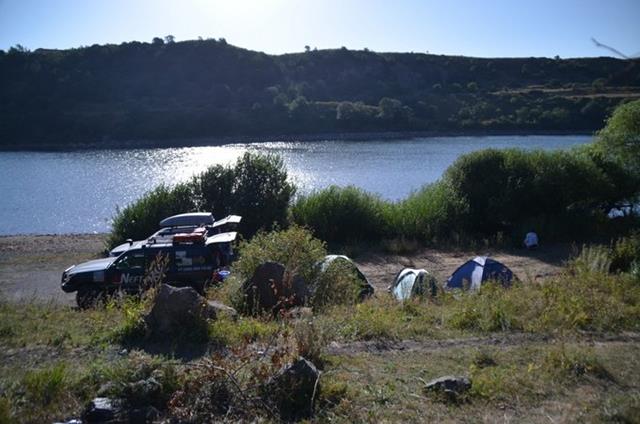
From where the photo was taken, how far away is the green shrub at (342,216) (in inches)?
953

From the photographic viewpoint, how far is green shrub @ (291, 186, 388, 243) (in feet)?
79.5

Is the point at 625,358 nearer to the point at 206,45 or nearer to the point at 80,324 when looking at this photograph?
the point at 80,324

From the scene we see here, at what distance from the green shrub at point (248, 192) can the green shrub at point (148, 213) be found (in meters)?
0.79

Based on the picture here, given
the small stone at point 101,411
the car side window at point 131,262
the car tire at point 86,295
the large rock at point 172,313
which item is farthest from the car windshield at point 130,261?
the small stone at point 101,411

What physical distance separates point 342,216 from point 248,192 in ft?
14.4

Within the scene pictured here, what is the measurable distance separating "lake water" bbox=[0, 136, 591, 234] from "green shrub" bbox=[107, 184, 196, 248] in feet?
9.56

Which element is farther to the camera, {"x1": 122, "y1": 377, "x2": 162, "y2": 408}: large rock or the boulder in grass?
{"x1": 122, "y1": 377, "x2": 162, "y2": 408}: large rock

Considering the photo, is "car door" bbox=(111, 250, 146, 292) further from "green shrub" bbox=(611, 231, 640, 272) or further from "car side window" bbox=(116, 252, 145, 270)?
"green shrub" bbox=(611, 231, 640, 272)

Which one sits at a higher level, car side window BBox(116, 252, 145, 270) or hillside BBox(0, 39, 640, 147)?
hillside BBox(0, 39, 640, 147)

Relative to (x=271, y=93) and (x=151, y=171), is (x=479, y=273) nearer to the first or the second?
(x=151, y=171)

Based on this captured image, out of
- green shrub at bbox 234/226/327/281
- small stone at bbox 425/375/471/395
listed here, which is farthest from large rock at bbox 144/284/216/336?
green shrub at bbox 234/226/327/281

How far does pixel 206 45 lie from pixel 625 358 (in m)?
111

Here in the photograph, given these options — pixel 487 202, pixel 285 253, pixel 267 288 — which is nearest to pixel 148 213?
pixel 285 253

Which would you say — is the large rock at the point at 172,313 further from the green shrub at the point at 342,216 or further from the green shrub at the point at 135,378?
the green shrub at the point at 342,216
